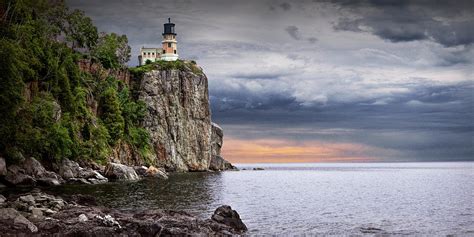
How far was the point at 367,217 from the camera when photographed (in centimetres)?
5003

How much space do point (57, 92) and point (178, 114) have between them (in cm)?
6647

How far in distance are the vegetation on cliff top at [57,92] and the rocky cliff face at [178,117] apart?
6.54m

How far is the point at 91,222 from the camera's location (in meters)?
32.5

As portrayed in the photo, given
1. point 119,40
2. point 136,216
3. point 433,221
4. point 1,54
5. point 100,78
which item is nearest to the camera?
point 136,216

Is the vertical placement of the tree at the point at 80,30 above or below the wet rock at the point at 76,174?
above

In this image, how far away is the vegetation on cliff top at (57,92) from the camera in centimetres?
6712

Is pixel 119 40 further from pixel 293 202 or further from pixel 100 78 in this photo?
pixel 293 202

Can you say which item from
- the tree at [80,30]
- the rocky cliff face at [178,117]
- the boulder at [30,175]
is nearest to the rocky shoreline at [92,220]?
the boulder at [30,175]

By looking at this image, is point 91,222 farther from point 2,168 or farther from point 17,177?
point 17,177

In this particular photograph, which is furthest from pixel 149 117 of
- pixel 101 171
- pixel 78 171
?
pixel 78 171

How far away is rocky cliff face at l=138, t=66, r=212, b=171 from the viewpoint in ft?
491

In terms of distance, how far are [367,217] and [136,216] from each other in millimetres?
24618

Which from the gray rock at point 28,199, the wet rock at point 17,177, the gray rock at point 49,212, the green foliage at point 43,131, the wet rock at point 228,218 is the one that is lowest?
the wet rock at point 228,218

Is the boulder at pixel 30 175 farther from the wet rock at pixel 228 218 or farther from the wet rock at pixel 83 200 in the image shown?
the wet rock at pixel 228 218
